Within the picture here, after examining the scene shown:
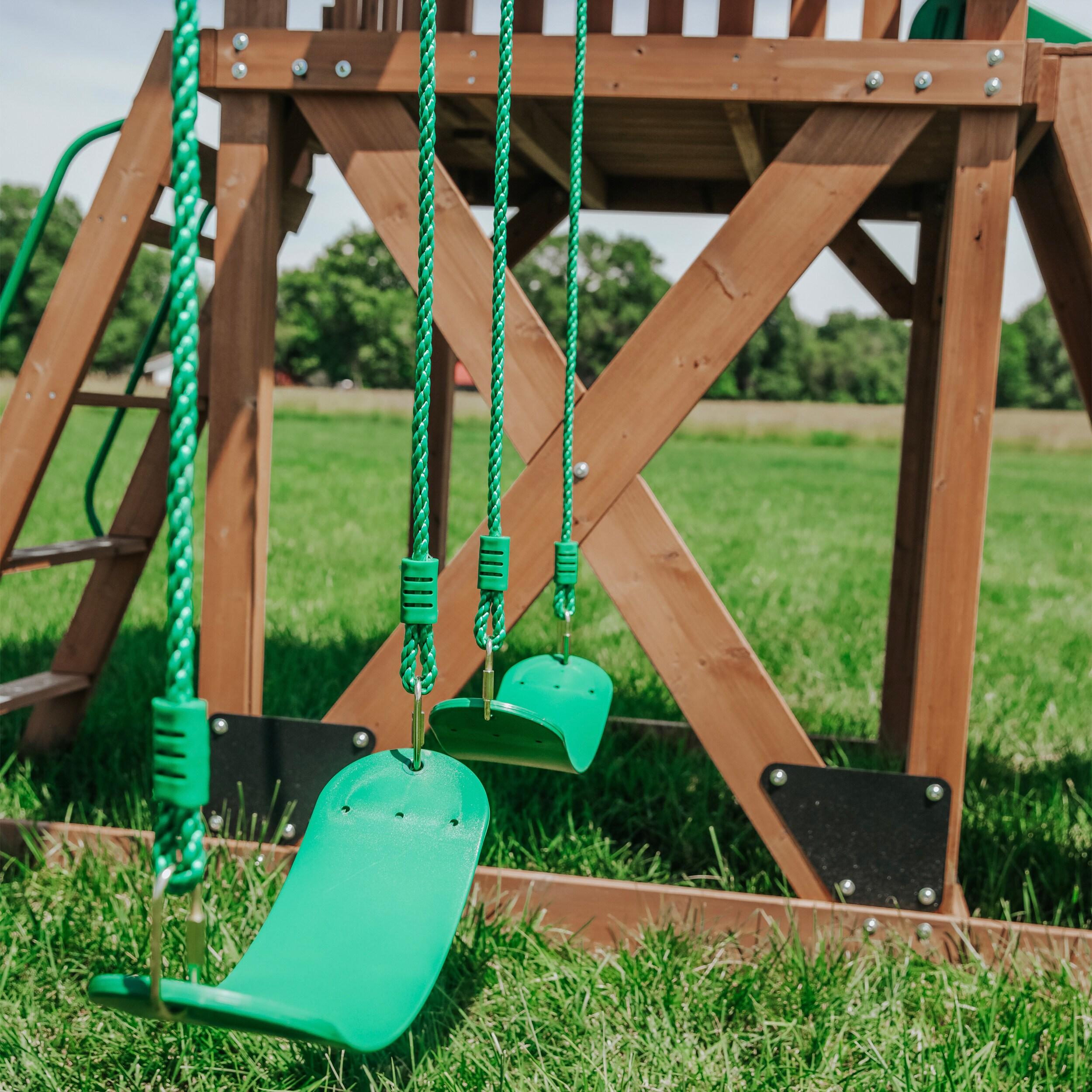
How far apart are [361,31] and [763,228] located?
1.03 metres

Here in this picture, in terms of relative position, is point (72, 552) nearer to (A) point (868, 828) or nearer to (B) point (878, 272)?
(A) point (868, 828)

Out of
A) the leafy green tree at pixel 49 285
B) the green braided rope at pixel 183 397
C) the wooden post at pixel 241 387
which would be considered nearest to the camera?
the green braided rope at pixel 183 397

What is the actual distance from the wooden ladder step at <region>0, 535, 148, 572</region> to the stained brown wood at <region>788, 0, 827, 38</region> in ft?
7.13

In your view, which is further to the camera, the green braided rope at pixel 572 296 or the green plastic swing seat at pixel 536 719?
the green braided rope at pixel 572 296

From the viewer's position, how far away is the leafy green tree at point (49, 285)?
58375mm

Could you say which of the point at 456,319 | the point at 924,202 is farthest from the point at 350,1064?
the point at 924,202

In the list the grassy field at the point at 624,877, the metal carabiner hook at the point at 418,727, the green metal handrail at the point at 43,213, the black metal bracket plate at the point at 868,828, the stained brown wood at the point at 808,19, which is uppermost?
the stained brown wood at the point at 808,19

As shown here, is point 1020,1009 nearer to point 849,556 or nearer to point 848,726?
point 848,726

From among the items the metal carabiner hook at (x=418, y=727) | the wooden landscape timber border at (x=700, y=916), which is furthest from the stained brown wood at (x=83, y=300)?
the metal carabiner hook at (x=418, y=727)

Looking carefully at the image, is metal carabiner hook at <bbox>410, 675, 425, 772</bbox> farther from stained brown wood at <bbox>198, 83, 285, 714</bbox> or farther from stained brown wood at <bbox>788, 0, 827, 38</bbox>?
stained brown wood at <bbox>788, 0, 827, 38</bbox>

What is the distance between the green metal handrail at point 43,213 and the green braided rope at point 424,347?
161 centimetres

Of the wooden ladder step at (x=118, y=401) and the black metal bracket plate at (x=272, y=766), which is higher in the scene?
the wooden ladder step at (x=118, y=401)

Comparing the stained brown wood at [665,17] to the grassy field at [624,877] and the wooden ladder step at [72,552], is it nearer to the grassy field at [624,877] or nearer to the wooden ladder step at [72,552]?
the grassy field at [624,877]

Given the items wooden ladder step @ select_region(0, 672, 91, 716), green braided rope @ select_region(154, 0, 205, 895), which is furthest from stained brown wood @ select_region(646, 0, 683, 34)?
wooden ladder step @ select_region(0, 672, 91, 716)
